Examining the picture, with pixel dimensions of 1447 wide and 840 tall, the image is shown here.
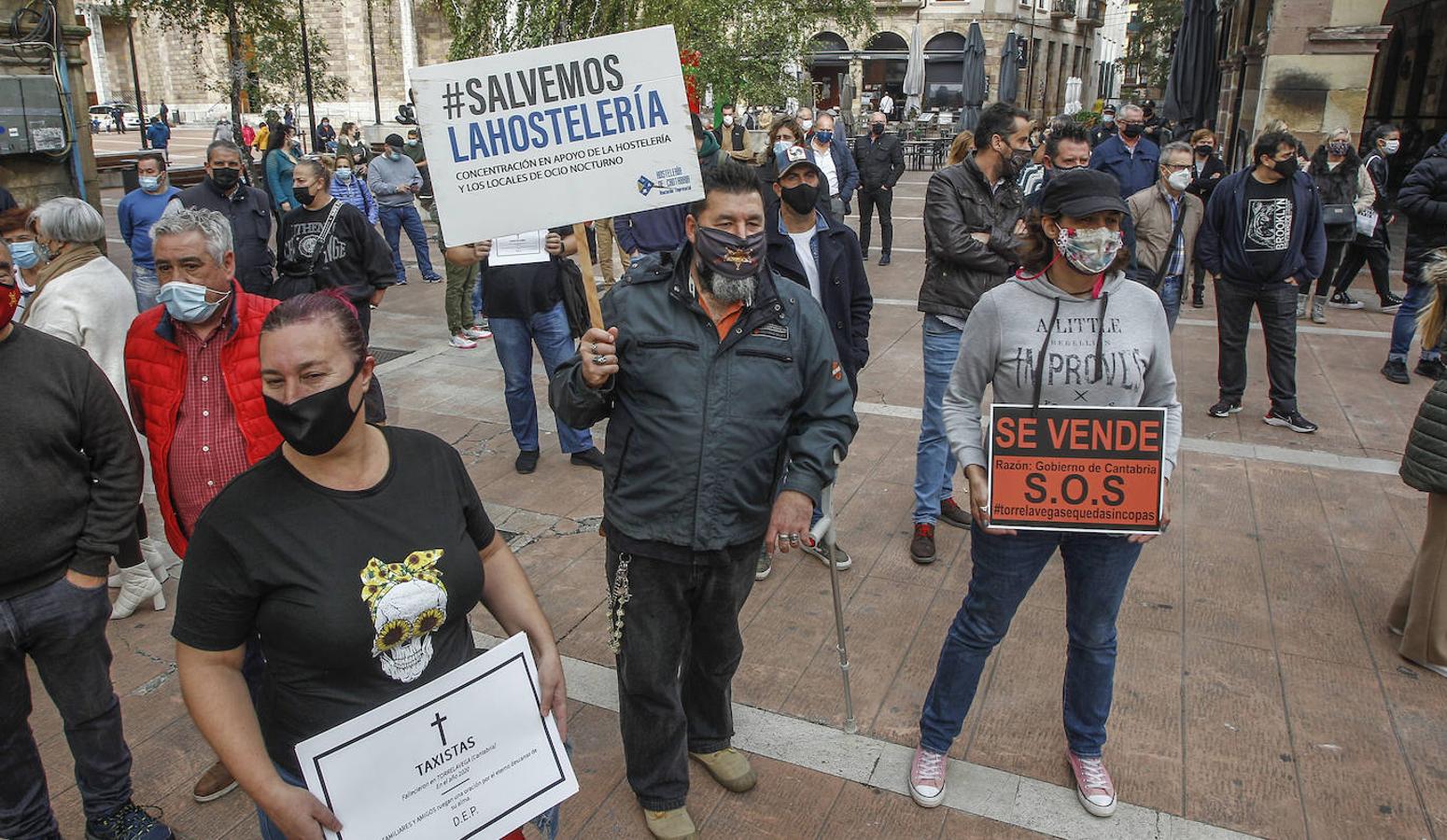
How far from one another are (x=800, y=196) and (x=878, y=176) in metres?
8.90

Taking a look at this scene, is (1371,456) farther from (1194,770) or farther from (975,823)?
(975,823)

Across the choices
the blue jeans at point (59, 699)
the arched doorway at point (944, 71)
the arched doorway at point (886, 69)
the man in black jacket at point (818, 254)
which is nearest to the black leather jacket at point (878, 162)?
the man in black jacket at point (818, 254)

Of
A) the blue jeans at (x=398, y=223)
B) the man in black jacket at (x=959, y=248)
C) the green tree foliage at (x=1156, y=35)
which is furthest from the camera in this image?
the green tree foliage at (x=1156, y=35)

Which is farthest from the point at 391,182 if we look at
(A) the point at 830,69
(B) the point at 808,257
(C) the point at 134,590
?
(A) the point at 830,69

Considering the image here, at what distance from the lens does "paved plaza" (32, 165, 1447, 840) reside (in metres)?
3.32

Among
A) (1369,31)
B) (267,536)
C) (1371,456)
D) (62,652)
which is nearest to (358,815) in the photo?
(267,536)

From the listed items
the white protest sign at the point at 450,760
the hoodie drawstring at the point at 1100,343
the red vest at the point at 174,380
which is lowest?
the white protest sign at the point at 450,760

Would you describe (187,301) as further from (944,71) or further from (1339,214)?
(944,71)

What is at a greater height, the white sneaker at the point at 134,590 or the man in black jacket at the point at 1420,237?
the man in black jacket at the point at 1420,237

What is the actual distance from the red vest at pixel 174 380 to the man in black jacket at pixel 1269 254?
643 centimetres

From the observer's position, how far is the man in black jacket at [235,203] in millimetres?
6602

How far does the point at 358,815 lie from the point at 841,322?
10.8 ft

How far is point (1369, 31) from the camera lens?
12.3 m

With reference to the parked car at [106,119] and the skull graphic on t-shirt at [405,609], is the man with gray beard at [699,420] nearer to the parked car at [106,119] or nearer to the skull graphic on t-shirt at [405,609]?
the skull graphic on t-shirt at [405,609]
